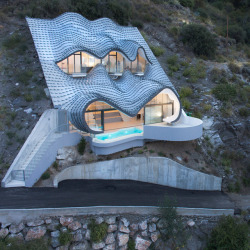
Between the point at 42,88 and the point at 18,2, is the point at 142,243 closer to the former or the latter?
the point at 42,88

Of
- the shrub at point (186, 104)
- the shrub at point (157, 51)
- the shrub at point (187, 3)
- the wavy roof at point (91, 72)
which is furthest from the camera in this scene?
the shrub at point (187, 3)

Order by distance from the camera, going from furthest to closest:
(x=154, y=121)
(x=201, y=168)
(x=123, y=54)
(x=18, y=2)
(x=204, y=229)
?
(x=18, y=2)
(x=123, y=54)
(x=154, y=121)
(x=201, y=168)
(x=204, y=229)

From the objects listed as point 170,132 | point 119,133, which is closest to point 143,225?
point 119,133

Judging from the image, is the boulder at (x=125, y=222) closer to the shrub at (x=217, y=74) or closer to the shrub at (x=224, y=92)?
the shrub at (x=224, y=92)

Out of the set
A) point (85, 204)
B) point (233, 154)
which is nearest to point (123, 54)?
point (233, 154)

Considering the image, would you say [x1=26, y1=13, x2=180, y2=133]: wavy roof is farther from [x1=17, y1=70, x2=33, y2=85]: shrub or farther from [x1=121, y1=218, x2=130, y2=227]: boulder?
[x1=121, y1=218, x2=130, y2=227]: boulder

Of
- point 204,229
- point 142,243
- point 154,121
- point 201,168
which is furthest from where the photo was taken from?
point 154,121

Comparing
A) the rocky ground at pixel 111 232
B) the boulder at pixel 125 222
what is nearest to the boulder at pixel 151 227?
the rocky ground at pixel 111 232

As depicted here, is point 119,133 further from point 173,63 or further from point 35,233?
point 173,63
